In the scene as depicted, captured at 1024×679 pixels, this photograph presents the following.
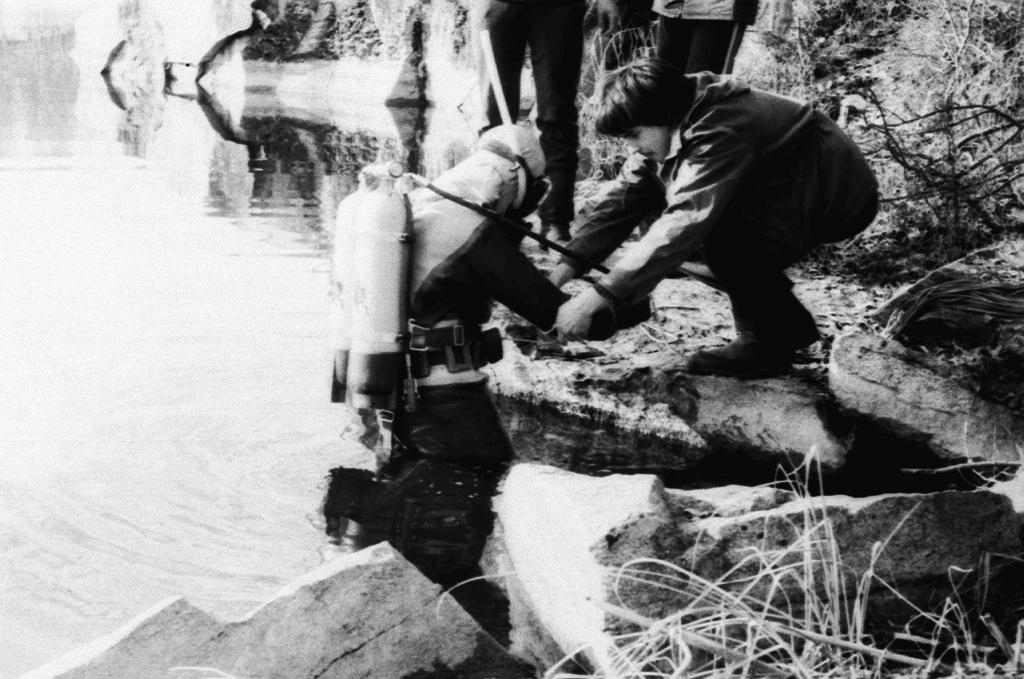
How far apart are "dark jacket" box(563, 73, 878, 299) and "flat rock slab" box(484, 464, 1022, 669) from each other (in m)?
1.16

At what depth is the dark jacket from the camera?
4.09 m

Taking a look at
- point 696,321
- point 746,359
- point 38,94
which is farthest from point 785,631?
point 38,94

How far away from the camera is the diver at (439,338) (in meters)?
3.96

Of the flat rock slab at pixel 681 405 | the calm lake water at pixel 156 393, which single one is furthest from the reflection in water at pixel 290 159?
the flat rock slab at pixel 681 405

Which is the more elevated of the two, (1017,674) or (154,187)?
(1017,674)

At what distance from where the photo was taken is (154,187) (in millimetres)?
10555

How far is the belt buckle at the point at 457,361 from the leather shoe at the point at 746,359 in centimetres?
100

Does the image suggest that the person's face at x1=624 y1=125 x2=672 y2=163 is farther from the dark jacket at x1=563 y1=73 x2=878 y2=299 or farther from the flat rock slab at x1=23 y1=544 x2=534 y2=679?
the flat rock slab at x1=23 y1=544 x2=534 y2=679

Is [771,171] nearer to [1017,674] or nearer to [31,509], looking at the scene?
[1017,674]

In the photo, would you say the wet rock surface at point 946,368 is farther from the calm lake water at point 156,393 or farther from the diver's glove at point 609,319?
the calm lake water at point 156,393

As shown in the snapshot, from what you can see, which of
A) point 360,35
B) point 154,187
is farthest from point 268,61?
point 154,187

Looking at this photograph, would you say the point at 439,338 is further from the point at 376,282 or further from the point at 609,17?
the point at 609,17

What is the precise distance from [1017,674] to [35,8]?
35618mm

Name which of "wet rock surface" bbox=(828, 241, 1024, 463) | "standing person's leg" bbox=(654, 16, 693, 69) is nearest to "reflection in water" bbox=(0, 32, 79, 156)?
"standing person's leg" bbox=(654, 16, 693, 69)
